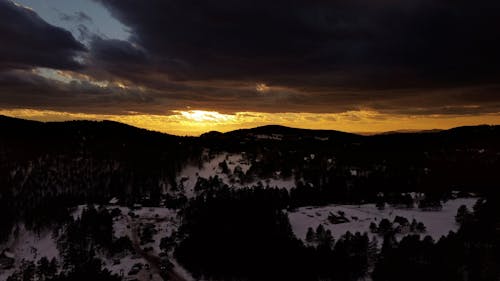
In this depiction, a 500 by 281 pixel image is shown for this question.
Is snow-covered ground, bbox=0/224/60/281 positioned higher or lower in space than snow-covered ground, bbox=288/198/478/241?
lower

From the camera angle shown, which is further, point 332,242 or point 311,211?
point 311,211

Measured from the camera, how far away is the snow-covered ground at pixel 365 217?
155 m

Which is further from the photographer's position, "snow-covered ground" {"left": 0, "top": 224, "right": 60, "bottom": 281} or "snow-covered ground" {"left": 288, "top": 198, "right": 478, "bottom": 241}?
"snow-covered ground" {"left": 0, "top": 224, "right": 60, "bottom": 281}

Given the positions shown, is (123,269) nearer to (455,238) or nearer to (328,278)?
(328,278)

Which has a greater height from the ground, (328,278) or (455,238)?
(455,238)

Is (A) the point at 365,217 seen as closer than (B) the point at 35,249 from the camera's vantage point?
Yes

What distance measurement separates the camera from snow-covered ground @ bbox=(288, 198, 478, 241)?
15475 cm

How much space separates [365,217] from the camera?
174m

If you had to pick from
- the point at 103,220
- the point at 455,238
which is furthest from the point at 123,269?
the point at 455,238

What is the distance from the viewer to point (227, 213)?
170875 mm

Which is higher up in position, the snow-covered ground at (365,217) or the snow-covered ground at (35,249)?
the snow-covered ground at (365,217)

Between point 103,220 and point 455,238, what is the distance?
130975 mm

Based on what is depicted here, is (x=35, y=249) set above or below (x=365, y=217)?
below

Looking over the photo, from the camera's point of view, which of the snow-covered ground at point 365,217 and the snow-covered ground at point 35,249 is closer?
the snow-covered ground at point 365,217
